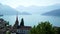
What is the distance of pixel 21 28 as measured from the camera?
644cm

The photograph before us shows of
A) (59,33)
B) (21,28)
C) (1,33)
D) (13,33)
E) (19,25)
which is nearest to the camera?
(59,33)

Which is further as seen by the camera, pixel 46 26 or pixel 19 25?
pixel 19 25

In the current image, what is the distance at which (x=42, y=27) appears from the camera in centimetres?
354

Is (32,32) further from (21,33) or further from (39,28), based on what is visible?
(21,33)

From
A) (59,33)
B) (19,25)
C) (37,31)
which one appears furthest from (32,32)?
(19,25)

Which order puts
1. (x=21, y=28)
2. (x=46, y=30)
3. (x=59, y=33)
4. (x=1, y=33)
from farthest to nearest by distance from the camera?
(x=21, y=28)
(x=1, y=33)
(x=59, y=33)
(x=46, y=30)

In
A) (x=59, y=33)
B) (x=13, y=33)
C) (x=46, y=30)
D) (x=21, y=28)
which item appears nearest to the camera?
(x=46, y=30)

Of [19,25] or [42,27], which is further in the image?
[19,25]

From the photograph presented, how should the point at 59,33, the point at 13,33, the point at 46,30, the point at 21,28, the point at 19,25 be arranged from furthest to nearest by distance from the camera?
the point at 19,25 < the point at 21,28 < the point at 13,33 < the point at 59,33 < the point at 46,30

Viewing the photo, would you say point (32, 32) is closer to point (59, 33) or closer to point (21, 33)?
point (59, 33)

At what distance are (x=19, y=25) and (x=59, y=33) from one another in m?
2.90

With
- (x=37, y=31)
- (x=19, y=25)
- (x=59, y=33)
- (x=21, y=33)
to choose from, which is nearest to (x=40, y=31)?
(x=37, y=31)

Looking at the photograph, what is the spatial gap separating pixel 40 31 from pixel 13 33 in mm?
2290

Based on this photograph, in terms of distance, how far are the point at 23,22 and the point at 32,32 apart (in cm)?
367
